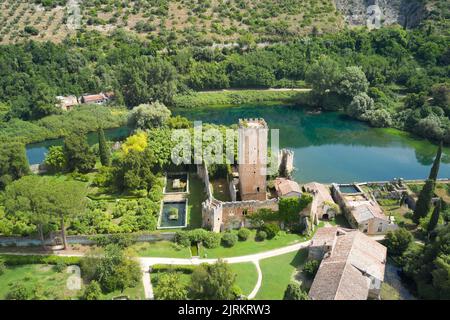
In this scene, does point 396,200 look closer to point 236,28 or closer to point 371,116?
point 371,116

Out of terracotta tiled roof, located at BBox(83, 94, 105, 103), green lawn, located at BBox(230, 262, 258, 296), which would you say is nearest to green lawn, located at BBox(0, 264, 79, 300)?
green lawn, located at BBox(230, 262, 258, 296)

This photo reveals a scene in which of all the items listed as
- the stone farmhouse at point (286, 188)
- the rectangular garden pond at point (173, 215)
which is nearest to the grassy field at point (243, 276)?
the rectangular garden pond at point (173, 215)

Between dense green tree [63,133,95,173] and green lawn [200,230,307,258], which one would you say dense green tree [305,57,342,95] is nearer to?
dense green tree [63,133,95,173]

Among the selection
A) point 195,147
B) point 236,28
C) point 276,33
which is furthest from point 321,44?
point 195,147

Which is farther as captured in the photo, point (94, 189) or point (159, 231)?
point (94, 189)

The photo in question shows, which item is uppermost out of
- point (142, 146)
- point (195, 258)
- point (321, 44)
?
point (321, 44)

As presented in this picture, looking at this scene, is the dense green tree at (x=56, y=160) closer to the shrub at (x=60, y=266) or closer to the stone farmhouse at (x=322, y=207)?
the shrub at (x=60, y=266)

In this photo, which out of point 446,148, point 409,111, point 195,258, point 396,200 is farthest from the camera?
point 409,111
